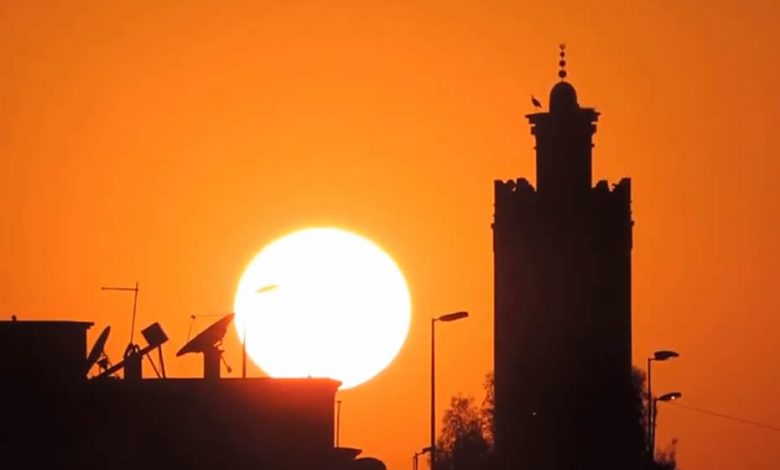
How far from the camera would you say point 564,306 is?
5536 inches

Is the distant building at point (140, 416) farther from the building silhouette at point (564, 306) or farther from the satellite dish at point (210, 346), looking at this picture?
the building silhouette at point (564, 306)

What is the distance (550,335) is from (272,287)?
50461mm

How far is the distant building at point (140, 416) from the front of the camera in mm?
92062

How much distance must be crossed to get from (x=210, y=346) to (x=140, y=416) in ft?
14.8

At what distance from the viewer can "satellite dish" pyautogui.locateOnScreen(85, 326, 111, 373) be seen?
310ft

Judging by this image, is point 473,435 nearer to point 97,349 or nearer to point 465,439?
point 465,439

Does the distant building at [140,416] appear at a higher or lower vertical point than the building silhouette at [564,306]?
lower

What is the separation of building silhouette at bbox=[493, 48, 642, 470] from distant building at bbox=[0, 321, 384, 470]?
4148 centimetres

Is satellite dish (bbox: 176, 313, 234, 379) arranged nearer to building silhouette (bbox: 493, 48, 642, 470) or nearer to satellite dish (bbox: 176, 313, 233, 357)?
satellite dish (bbox: 176, 313, 233, 357)

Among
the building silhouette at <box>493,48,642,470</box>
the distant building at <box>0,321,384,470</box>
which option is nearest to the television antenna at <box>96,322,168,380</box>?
the distant building at <box>0,321,384,470</box>

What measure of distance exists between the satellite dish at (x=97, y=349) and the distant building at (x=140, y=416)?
262 millimetres

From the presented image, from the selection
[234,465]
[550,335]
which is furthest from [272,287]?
[550,335]

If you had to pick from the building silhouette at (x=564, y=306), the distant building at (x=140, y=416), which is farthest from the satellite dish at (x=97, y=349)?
the building silhouette at (x=564, y=306)

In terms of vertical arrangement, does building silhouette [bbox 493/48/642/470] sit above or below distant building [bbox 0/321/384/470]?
above
